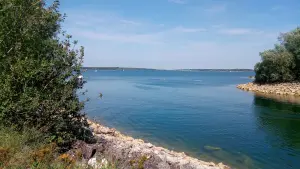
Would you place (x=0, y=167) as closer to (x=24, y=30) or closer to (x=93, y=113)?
(x=24, y=30)

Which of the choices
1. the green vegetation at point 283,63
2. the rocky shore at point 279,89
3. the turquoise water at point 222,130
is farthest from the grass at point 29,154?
the green vegetation at point 283,63

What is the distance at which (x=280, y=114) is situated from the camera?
28.6m

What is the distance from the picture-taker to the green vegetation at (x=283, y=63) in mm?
56031

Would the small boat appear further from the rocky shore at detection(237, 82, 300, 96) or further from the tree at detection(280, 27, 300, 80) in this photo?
the tree at detection(280, 27, 300, 80)

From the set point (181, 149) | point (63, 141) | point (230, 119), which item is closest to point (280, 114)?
point (230, 119)

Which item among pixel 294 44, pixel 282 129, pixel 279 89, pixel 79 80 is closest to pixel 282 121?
pixel 282 129

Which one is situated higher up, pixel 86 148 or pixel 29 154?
pixel 29 154

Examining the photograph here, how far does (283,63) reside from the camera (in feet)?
186

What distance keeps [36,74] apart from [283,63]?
5809 cm

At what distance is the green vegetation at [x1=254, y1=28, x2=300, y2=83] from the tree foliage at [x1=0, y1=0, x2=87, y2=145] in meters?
54.6

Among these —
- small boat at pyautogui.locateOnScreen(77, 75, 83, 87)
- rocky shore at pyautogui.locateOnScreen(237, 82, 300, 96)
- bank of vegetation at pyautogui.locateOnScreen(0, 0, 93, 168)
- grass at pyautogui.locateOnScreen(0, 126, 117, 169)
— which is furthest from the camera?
rocky shore at pyautogui.locateOnScreen(237, 82, 300, 96)

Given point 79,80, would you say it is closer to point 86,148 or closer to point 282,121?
point 86,148

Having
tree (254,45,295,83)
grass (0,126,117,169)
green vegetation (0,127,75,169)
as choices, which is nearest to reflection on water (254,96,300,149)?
grass (0,126,117,169)

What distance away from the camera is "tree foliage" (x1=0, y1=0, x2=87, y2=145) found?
29.2ft
